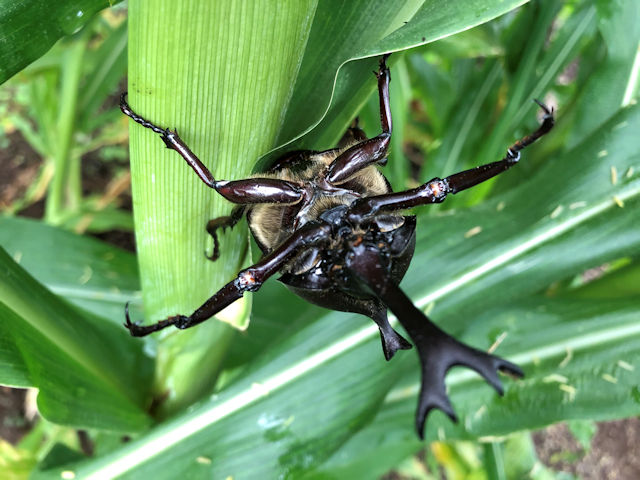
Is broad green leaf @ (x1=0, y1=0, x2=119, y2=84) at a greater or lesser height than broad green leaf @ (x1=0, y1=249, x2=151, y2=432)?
greater

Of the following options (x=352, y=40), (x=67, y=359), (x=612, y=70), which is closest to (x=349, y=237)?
(x=352, y=40)

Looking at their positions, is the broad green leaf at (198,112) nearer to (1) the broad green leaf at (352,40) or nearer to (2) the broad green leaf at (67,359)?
(1) the broad green leaf at (352,40)

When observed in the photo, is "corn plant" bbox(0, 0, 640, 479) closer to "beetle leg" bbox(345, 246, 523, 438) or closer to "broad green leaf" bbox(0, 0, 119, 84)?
"broad green leaf" bbox(0, 0, 119, 84)

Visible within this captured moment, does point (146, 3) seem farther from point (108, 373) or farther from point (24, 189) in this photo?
point (24, 189)

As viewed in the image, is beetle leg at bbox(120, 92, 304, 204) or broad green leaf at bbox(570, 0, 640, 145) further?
broad green leaf at bbox(570, 0, 640, 145)

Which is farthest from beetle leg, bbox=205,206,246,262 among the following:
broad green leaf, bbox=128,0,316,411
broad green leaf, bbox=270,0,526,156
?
broad green leaf, bbox=270,0,526,156

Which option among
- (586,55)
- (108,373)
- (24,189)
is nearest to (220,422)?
Result: (108,373)

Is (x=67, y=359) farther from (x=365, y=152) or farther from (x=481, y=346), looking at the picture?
(x=481, y=346)
